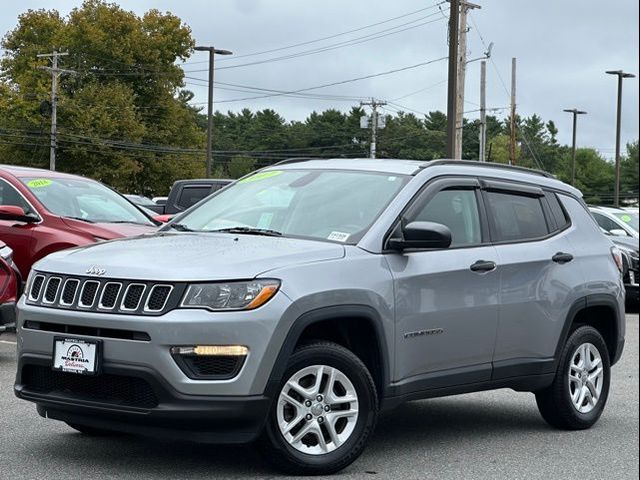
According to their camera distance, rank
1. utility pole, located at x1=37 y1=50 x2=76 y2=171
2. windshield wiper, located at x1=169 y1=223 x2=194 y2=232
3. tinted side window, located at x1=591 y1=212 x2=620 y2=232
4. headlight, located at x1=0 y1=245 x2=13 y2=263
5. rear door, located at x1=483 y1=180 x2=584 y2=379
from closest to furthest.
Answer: windshield wiper, located at x1=169 y1=223 x2=194 y2=232 < rear door, located at x1=483 y1=180 x2=584 y2=379 < headlight, located at x1=0 y1=245 x2=13 y2=263 < tinted side window, located at x1=591 y1=212 x2=620 y2=232 < utility pole, located at x1=37 y1=50 x2=76 y2=171

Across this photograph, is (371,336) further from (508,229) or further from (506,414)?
(506,414)

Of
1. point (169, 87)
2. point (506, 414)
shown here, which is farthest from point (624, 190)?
point (506, 414)

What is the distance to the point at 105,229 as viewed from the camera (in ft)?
37.6

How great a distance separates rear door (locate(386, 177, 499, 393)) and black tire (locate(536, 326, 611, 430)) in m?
0.85

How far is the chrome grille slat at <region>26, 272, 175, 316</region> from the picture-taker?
5594 millimetres

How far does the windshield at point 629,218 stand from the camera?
20.3 metres

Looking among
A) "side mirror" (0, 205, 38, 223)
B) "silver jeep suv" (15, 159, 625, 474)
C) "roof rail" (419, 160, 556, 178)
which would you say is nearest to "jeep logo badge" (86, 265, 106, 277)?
"silver jeep suv" (15, 159, 625, 474)

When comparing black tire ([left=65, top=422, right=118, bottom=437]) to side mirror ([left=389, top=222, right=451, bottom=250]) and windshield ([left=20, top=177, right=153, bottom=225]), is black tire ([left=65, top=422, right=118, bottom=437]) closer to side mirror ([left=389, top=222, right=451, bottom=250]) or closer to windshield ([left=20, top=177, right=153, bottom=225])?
side mirror ([left=389, top=222, right=451, bottom=250])

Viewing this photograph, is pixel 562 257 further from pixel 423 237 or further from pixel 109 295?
pixel 109 295

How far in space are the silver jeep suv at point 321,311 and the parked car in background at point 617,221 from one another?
12074 millimetres

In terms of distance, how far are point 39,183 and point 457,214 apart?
6088 mm

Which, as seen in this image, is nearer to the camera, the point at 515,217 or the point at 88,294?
the point at 88,294

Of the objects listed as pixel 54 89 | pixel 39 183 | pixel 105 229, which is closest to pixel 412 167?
pixel 105 229

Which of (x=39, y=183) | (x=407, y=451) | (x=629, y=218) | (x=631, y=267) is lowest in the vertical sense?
(x=407, y=451)
